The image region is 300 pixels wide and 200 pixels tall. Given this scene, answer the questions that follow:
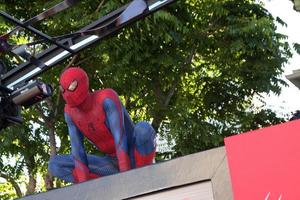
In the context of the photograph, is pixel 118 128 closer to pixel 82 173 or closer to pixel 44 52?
pixel 82 173

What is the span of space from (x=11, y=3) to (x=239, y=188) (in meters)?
7.77

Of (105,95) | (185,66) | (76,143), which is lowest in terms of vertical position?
(76,143)

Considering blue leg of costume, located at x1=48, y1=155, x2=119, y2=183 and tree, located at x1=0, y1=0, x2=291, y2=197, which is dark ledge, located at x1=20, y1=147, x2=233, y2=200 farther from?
tree, located at x1=0, y1=0, x2=291, y2=197

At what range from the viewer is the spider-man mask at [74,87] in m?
6.77

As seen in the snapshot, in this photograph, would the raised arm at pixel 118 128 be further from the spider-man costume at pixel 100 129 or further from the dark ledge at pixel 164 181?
the dark ledge at pixel 164 181

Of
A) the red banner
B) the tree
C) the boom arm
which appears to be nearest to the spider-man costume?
the boom arm

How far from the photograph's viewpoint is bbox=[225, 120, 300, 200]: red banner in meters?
4.12

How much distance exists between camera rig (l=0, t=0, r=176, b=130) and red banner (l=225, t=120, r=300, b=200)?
1.61 m

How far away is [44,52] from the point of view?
20.3 feet

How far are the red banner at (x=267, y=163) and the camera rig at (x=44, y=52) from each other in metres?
1.61

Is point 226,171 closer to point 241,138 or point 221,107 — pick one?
point 241,138

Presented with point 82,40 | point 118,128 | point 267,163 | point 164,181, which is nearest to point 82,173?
point 118,128

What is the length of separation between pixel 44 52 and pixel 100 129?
1208 millimetres

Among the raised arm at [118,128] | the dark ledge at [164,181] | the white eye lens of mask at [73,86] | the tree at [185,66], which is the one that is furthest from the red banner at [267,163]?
the tree at [185,66]
